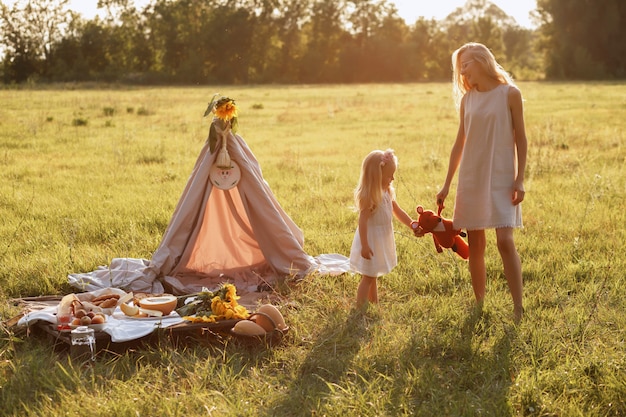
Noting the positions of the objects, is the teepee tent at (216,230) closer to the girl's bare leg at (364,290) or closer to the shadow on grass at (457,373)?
the girl's bare leg at (364,290)

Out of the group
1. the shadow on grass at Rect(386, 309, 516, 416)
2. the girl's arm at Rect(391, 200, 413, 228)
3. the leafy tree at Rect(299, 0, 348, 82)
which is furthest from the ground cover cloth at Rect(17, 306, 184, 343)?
the leafy tree at Rect(299, 0, 348, 82)

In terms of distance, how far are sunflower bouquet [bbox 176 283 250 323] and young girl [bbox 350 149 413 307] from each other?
0.93 meters

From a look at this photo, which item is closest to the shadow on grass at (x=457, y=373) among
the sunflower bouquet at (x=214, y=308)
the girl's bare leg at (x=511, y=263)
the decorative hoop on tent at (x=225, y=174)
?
the girl's bare leg at (x=511, y=263)

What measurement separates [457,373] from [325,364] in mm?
809

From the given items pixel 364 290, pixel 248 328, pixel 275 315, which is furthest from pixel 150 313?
pixel 364 290

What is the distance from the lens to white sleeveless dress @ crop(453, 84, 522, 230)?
496cm

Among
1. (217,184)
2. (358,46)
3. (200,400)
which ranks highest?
(358,46)

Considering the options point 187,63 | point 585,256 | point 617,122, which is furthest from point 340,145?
point 187,63

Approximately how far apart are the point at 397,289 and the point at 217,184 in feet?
5.83

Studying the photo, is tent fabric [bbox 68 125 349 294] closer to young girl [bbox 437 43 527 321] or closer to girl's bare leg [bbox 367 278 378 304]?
girl's bare leg [bbox 367 278 378 304]

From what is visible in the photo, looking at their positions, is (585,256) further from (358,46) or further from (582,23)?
(358,46)

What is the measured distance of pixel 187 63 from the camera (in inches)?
2158

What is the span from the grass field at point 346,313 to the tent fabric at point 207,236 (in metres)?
0.40

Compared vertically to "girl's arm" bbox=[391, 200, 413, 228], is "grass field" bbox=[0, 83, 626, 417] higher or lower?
lower
